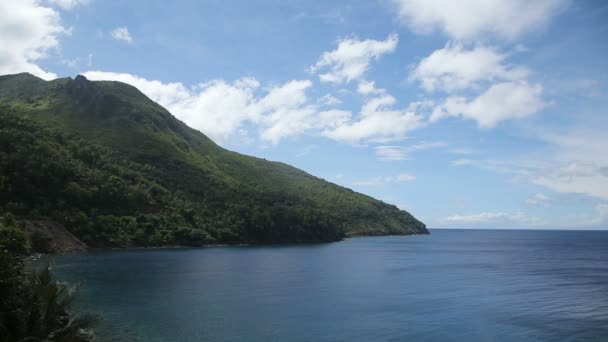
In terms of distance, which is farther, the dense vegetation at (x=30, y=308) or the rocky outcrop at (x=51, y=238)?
the rocky outcrop at (x=51, y=238)

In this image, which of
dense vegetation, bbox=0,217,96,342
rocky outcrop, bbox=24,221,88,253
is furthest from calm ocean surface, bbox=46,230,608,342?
rocky outcrop, bbox=24,221,88,253

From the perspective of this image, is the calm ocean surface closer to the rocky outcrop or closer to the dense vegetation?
the dense vegetation

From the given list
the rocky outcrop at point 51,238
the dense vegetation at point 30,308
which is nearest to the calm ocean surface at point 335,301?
the dense vegetation at point 30,308

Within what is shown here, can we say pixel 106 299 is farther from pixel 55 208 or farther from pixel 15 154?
pixel 15 154

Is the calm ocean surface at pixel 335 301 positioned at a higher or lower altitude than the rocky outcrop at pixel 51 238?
lower

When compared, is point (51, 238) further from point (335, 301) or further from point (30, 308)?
point (30, 308)

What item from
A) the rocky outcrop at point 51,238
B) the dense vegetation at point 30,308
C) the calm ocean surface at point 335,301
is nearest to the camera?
the dense vegetation at point 30,308

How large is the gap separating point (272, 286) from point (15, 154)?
11909 cm

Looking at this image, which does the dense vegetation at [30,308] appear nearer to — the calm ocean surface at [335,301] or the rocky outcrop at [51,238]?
the calm ocean surface at [335,301]

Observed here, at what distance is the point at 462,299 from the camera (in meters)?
75.3

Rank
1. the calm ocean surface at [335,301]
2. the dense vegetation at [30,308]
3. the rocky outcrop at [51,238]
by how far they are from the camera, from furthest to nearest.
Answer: the rocky outcrop at [51,238] → the calm ocean surface at [335,301] → the dense vegetation at [30,308]

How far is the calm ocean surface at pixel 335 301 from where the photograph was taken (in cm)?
5169

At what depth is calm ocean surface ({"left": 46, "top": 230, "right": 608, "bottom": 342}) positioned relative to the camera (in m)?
51.7

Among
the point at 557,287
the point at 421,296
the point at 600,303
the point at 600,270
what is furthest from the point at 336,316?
the point at 600,270
